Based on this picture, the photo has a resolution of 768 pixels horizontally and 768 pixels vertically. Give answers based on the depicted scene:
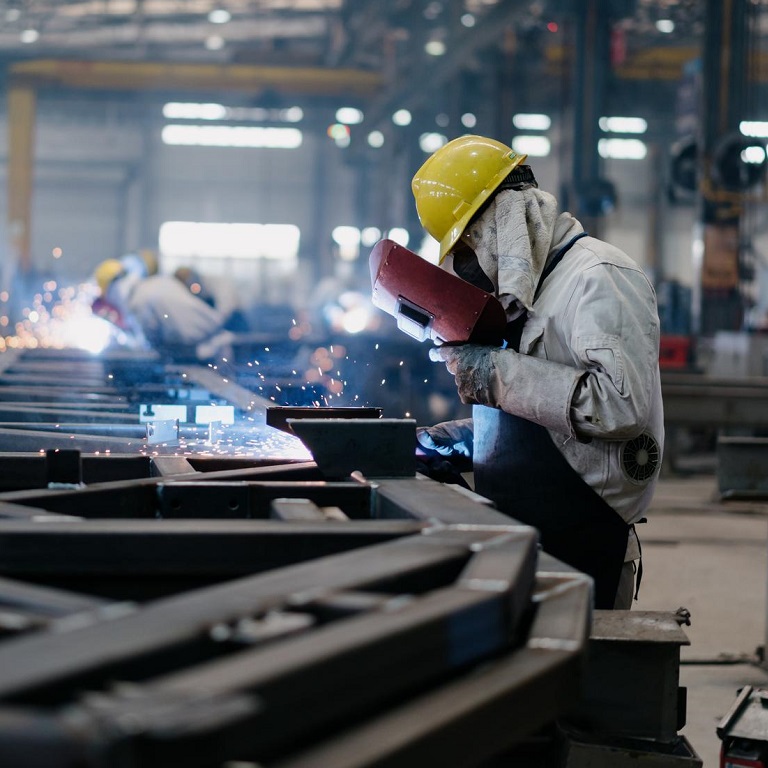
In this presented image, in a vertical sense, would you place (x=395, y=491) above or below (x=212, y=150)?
below

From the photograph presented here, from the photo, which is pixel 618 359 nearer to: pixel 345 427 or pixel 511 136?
pixel 345 427

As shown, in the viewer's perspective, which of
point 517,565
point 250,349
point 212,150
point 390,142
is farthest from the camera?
point 212,150

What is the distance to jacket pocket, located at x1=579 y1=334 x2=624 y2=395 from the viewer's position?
1928 mm

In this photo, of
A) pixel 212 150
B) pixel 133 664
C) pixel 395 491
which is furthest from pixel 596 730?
pixel 212 150

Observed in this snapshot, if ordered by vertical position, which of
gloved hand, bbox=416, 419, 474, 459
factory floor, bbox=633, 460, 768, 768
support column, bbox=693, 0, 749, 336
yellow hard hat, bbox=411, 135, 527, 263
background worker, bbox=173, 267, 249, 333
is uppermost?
support column, bbox=693, 0, 749, 336

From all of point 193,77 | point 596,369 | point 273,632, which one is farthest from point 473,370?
point 193,77

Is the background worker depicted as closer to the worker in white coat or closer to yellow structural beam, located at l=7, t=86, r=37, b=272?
the worker in white coat

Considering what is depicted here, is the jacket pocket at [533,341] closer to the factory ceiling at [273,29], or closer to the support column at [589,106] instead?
the support column at [589,106]

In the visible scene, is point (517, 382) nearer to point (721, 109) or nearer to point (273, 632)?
point (273, 632)

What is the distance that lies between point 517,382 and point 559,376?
0.08 metres

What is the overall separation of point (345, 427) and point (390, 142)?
15.7 meters

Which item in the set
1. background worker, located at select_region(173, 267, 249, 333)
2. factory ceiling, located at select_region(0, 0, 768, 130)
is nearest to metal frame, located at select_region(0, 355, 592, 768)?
background worker, located at select_region(173, 267, 249, 333)

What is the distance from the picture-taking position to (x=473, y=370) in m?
2.08

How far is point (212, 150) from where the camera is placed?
21.7 meters
